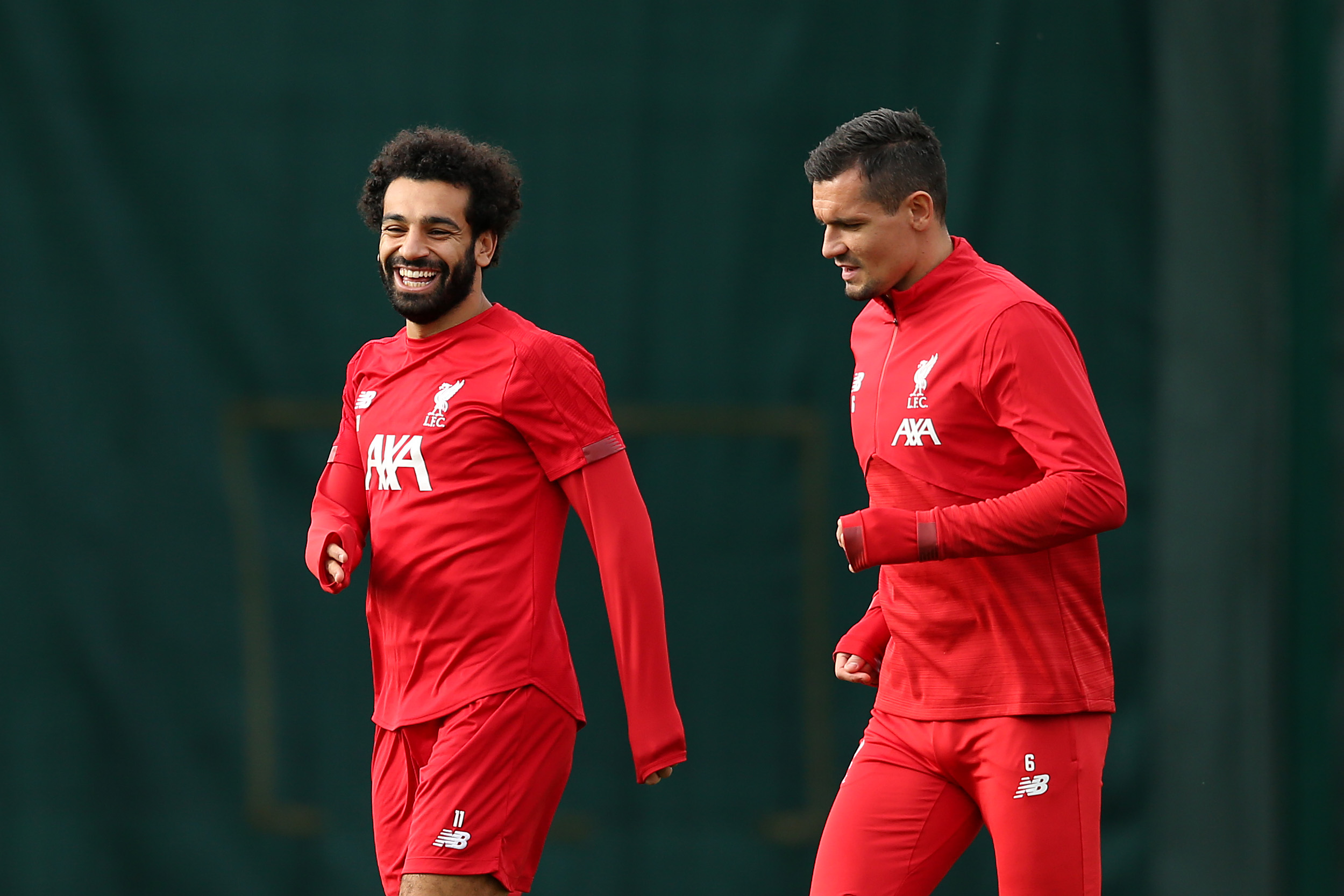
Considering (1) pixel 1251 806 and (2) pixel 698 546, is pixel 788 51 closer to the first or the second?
(2) pixel 698 546

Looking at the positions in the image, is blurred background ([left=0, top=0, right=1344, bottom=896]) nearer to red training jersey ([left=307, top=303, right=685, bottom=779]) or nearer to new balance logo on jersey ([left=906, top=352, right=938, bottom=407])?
red training jersey ([left=307, top=303, right=685, bottom=779])

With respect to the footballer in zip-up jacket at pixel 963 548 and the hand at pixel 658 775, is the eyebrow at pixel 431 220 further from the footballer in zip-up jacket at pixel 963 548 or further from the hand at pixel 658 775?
the hand at pixel 658 775

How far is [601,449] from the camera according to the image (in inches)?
112

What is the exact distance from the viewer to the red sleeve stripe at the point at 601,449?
2836 millimetres

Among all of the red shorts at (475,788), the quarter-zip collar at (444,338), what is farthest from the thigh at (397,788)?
the quarter-zip collar at (444,338)

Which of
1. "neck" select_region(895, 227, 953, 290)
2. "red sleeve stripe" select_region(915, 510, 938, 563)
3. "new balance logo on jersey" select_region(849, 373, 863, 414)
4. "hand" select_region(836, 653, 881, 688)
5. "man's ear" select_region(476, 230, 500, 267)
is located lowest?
"hand" select_region(836, 653, 881, 688)

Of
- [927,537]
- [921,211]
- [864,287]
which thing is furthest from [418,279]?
[927,537]

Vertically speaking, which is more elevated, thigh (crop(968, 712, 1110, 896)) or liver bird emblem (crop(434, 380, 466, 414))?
liver bird emblem (crop(434, 380, 466, 414))

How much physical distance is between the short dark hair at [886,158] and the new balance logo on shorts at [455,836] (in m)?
1.34

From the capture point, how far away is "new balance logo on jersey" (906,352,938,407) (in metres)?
2.67

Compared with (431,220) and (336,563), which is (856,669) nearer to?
(336,563)

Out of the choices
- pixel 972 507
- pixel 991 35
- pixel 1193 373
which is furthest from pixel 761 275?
pixel 972 507

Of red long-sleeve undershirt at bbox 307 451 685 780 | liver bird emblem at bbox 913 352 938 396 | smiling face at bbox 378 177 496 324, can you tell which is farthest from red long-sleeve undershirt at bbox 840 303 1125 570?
smiling face at bbox 378 177 496 324

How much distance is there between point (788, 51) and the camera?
14.0 ft
